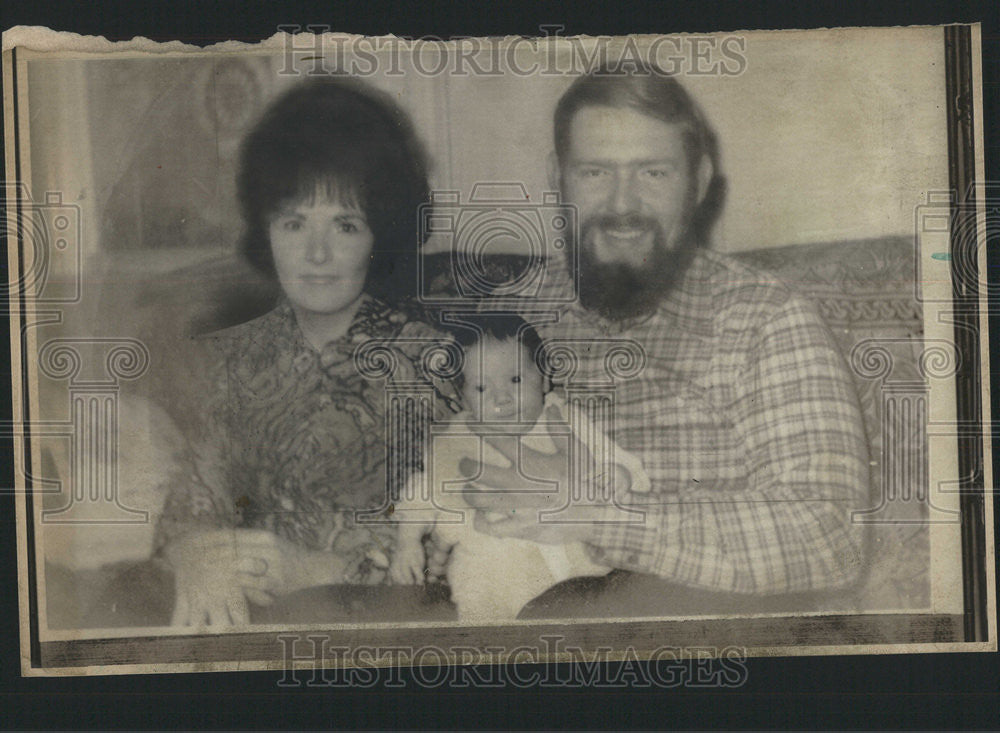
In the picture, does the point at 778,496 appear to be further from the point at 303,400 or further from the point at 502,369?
the point at 303,400

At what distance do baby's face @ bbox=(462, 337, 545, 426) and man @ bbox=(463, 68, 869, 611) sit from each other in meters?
0.19

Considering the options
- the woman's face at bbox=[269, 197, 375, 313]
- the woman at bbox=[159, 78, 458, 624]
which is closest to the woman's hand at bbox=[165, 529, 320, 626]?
the woman at bbox=[159, 78, 458, 624]

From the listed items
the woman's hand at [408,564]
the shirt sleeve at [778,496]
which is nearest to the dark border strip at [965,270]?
the shirt sleeve at [778,496]

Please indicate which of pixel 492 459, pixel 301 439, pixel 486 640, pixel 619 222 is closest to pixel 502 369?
pixel 492 459

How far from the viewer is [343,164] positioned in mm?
4363

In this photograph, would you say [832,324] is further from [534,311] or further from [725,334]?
[534,311]

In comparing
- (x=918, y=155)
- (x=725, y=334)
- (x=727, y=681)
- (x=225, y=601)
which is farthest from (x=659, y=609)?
(x=918, y=155)

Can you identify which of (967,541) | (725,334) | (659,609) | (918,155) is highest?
(918,155)

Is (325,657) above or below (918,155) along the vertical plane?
below

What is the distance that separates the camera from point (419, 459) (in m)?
4.38

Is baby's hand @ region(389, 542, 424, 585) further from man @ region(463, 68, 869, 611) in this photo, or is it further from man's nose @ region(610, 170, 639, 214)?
man's nose @ region(610, 170, 639, 214)

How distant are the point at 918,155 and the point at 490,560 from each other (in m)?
2.82

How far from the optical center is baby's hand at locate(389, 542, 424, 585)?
173 inches

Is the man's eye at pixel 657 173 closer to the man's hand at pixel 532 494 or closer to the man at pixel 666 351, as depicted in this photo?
the man at pixel 666 351
